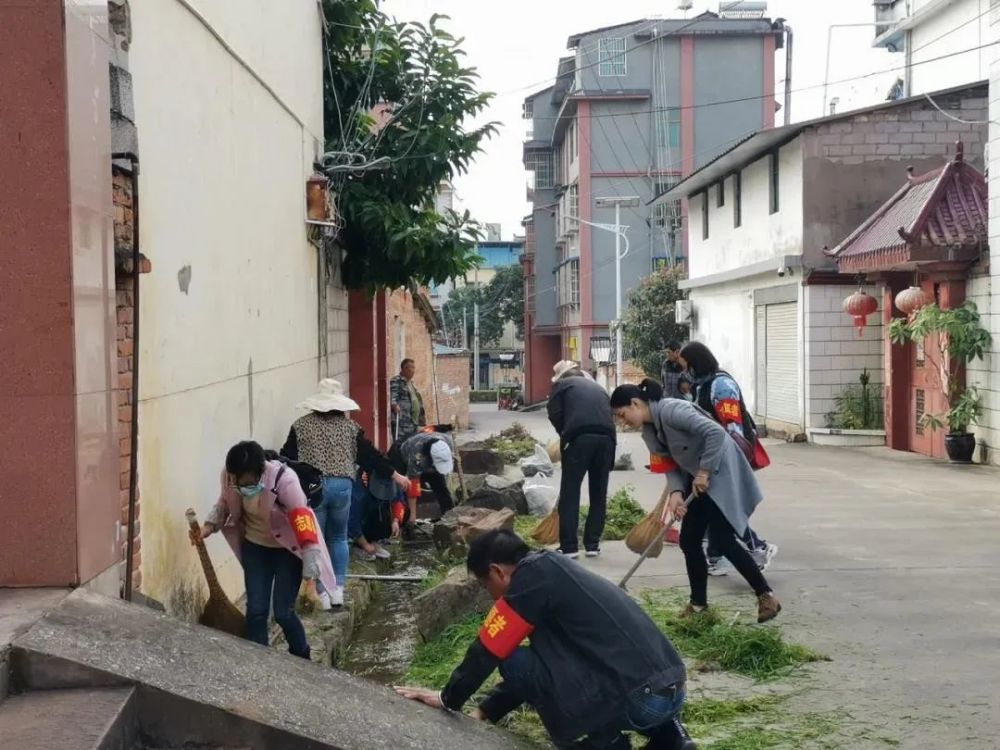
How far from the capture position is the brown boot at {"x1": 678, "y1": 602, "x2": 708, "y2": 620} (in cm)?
716

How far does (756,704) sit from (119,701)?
10.2 ft

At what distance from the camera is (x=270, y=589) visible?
6461 mm

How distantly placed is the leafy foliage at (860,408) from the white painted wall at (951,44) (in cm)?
902

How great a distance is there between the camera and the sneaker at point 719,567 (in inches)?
340

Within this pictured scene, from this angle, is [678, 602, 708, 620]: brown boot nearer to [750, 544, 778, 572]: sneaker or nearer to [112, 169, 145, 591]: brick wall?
[750, 544, 778, 572]: sneaker

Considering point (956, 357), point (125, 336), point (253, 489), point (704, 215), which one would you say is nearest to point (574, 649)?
point (253, 489)

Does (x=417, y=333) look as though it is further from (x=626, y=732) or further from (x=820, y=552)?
(x=626, y=732)

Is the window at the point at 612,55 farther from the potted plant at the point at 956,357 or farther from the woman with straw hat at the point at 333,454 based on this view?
the woman with straw hat at the point at 333,454

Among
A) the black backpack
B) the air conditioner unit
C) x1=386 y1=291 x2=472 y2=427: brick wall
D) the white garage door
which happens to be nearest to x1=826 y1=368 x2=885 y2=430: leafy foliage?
the white garage door

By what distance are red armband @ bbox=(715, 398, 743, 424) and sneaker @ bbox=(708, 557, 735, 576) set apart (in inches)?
42.6

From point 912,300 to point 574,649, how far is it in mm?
13908

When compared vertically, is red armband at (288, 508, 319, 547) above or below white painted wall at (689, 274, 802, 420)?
below

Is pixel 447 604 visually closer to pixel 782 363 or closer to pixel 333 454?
pixel 333 454

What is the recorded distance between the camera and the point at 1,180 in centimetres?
452
